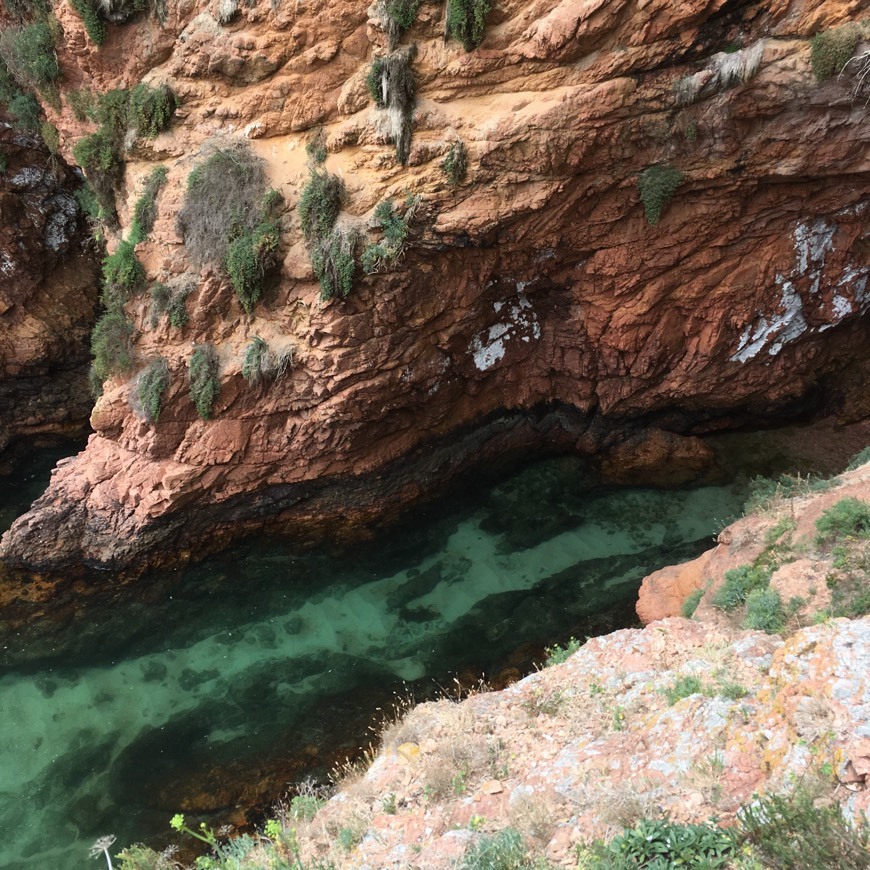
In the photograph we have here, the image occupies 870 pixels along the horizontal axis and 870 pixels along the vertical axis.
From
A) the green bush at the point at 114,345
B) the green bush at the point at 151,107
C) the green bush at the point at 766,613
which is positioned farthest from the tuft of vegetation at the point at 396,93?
the green bush at the point at 766,613

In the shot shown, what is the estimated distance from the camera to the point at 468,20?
8.02 m

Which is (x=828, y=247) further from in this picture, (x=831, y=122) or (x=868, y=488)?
(x=868, y=488)

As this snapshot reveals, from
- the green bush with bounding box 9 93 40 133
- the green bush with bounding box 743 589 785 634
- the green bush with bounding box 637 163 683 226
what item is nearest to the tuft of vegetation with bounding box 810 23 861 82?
the green bush with bounding box 637 163 683 226

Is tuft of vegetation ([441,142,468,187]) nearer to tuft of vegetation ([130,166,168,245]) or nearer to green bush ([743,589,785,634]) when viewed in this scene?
tuft of vegetation ([130,166,168,245])

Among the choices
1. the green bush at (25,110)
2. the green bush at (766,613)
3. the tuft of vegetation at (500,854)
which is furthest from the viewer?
the green bush at (25,110)

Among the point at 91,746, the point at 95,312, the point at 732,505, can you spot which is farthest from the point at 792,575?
the point at 95,312

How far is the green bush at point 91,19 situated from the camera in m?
9.31

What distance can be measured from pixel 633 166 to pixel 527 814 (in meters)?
8.34

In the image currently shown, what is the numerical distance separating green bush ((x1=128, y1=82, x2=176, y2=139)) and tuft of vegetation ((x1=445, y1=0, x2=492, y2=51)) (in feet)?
Answer: 14.5

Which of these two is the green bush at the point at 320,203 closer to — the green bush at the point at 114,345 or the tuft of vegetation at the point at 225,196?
the tuft of vegetation at the point at 225,196

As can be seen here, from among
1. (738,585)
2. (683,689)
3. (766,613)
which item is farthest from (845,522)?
(683,689)

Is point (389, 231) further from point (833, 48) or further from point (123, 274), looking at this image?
point (833, 48)

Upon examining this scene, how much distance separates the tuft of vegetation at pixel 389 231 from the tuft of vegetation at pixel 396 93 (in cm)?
61

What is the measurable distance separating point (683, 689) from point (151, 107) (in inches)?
411
